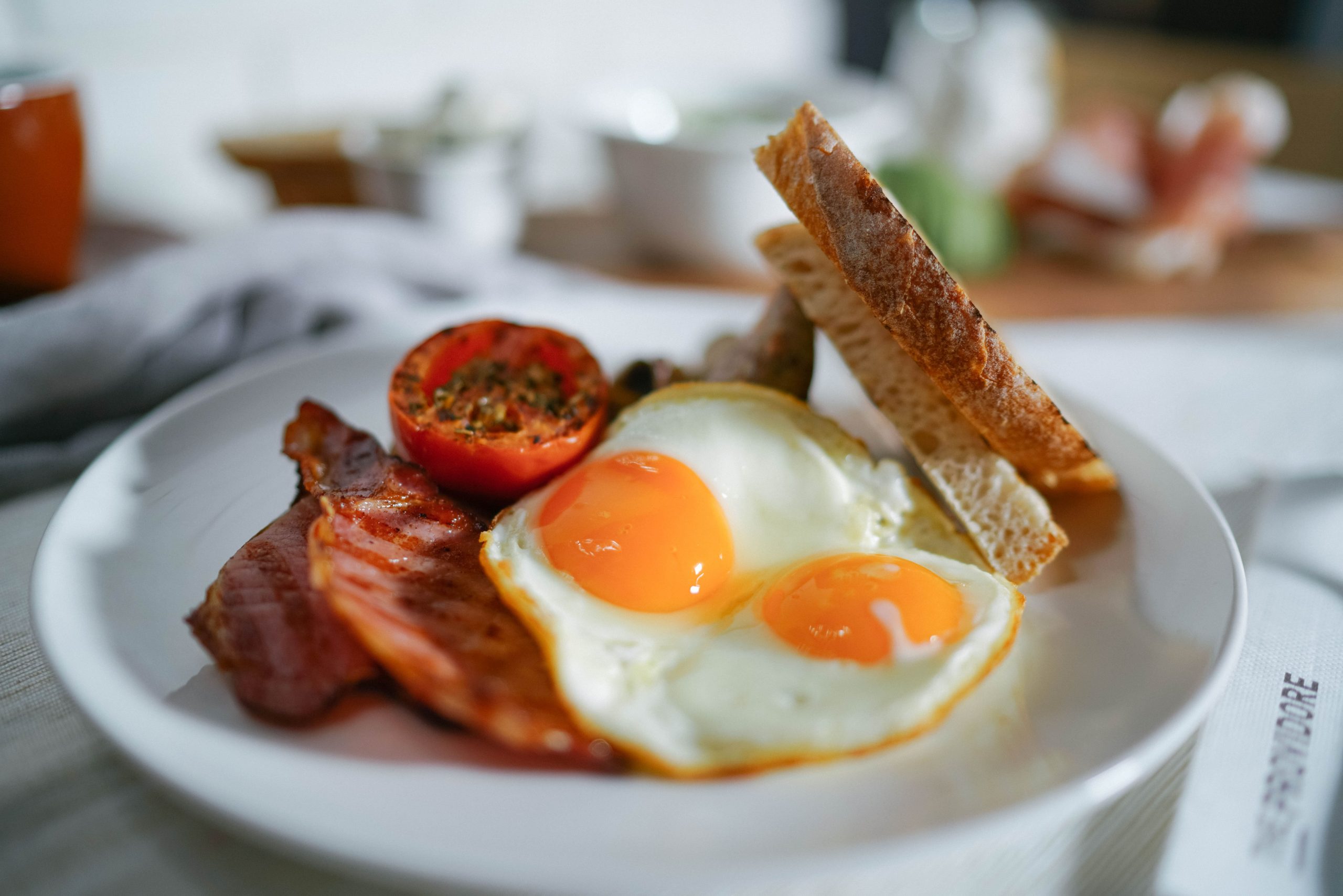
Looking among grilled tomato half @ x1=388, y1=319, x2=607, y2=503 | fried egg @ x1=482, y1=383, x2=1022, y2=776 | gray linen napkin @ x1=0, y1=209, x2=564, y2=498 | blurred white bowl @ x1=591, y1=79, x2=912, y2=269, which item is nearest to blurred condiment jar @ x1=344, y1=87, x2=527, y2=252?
gray linen napkin @ x1=0, y1=209, x2=564, y2=498

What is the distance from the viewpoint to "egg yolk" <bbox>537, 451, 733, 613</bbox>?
3.80ft

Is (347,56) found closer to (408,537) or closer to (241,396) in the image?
(241,396)

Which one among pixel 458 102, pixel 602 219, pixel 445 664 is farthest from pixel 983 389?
pixel 602 219

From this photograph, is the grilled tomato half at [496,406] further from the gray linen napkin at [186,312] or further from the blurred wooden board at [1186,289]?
the blurred wooden board at [1186,289]

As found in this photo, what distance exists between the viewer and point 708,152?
2383mm

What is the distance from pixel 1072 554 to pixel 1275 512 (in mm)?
566

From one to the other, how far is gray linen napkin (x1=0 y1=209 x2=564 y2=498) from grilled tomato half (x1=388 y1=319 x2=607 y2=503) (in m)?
0.65

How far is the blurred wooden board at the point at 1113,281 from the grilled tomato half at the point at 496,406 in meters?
1.23

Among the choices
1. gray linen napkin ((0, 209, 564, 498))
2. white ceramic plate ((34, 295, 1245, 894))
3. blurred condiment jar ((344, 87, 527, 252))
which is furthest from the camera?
blurred condiment jar ((344, 87, 527, 252))

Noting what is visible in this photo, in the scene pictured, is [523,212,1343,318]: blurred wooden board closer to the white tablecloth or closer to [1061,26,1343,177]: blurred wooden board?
the white tablecloth

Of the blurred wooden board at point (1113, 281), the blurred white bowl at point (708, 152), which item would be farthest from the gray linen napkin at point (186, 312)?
the blurred wooden board at point (1113, 281)

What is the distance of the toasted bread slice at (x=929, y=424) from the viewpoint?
4.06 feet

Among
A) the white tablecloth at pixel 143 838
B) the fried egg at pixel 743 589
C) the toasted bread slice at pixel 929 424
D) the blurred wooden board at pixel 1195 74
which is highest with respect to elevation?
the blurred wooden board at pixel 1195 74

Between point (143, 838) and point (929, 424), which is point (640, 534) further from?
point (143, 838)
